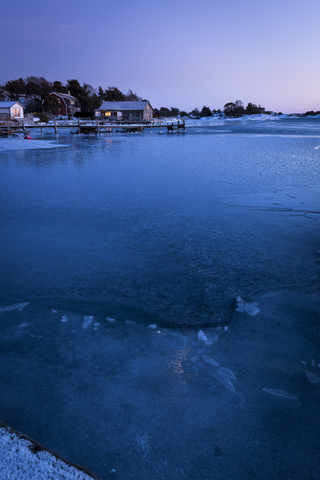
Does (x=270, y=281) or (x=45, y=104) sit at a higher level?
(x=45, y=104)

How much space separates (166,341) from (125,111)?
7264 centimetres

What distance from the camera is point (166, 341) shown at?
3.31 meters

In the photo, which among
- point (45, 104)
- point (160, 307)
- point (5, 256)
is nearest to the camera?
point (160, 307)

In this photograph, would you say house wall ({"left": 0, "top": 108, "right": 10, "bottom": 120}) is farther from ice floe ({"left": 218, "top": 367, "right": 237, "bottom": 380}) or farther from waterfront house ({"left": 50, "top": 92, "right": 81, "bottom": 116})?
ice floe ({"left": 218, "top": 367, "right": 237, "bottom": 380})

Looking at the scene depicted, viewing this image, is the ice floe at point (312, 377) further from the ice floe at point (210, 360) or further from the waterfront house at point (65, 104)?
the waterfront house at point (65, 104)

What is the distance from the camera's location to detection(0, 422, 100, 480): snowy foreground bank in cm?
139

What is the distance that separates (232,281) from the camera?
4.52 meters

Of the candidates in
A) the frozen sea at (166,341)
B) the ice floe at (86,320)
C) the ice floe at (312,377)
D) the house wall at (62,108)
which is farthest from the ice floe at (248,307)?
the house wall at (62,108)

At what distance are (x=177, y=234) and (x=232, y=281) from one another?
2.14 meters

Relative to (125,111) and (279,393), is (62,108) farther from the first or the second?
(279,393)

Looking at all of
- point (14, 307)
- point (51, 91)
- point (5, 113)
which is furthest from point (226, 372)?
point (51, 91)

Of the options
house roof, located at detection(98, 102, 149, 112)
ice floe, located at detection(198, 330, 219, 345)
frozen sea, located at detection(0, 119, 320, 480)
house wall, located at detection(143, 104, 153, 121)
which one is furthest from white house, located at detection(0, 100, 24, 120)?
ice floe, located at detection(198, 330, 219, 345)

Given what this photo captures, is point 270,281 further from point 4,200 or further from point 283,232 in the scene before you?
point 4,200

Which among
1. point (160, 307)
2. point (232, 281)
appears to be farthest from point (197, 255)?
point (160, 307)
